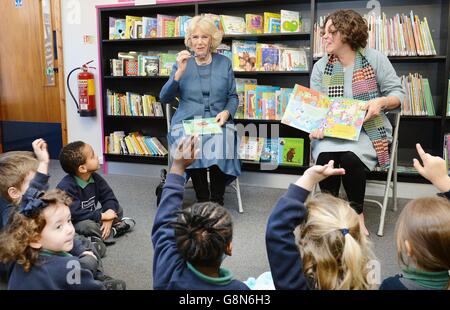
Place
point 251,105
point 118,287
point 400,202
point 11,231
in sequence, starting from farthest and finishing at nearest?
point 251,105 < point 400,202 < point 118,287 < point 11,231

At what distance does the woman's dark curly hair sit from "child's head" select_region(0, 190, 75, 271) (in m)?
1.79

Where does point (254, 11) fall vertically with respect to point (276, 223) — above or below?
above

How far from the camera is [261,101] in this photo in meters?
3.37

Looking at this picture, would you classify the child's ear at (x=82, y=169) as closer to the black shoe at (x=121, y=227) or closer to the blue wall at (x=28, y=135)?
the black shoe at (x=121, y=227)

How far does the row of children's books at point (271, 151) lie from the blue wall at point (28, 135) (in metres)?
2.24

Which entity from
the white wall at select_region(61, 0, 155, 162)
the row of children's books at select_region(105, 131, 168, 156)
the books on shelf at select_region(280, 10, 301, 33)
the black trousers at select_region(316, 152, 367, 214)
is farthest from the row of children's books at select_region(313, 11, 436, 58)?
the white wall at select_region(61, 0, 155, 162)

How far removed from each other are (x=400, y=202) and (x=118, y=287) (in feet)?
7.19

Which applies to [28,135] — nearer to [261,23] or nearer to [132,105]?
[132,105]

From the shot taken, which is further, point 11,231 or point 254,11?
point 254,11

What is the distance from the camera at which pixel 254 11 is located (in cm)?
358

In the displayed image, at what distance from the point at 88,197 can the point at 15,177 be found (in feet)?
1.64

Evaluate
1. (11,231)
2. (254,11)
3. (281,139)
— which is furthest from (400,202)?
(11,231)
